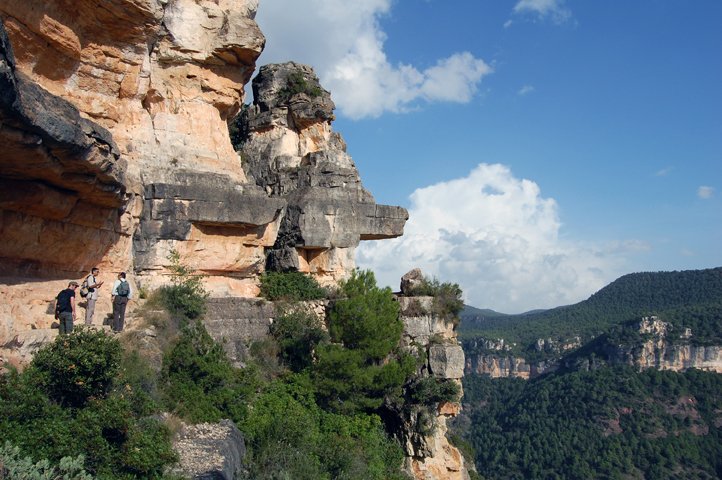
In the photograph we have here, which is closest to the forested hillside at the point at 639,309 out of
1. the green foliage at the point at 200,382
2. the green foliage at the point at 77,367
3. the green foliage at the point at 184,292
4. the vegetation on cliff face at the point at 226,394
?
the vegetation on cliff face at the point at 226,394

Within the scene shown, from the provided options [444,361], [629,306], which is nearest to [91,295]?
[444,361]

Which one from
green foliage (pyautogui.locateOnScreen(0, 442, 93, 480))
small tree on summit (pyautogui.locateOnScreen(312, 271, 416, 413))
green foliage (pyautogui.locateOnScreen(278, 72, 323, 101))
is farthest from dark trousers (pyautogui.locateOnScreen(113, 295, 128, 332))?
green foliage (pyautogui.locateOnScreen(278, 72, 323, 101))

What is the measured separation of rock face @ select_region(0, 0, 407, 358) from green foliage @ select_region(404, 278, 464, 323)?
2.02 metres

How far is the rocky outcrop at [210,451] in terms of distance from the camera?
26.1 feet

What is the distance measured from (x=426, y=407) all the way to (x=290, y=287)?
4622 mm

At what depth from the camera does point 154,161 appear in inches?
534

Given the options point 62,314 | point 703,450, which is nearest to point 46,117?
point 62,314

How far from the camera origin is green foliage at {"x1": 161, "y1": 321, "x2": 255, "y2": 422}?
10.1 metres

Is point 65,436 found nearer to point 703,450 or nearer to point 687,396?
point 703,450

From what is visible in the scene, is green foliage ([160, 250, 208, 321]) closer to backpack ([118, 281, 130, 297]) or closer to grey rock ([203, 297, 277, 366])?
grey rock ([203, 297, 277, 366])

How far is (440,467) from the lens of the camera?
16453 millimetres

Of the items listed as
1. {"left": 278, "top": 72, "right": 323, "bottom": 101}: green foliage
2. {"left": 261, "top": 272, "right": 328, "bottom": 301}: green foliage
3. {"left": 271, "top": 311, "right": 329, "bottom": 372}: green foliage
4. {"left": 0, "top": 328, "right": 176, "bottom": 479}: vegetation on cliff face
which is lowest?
{"left": 0, "top": 328, "right": 176, "bottom": 479}: vegetation on cliff face

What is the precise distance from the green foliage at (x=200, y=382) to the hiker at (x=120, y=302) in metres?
1.01

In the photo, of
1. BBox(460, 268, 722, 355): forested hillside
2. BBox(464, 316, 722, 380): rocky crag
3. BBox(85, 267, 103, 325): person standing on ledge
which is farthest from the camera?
BBox(460, 268, 722, 355): forested hillside
